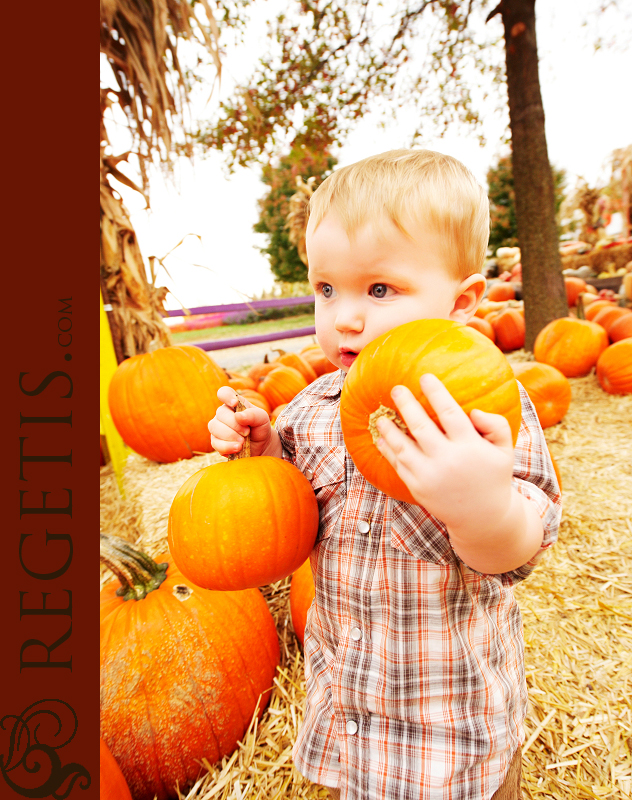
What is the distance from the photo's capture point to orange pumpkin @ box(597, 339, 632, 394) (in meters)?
3.94

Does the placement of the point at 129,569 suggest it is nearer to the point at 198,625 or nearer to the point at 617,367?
the point at 198,625

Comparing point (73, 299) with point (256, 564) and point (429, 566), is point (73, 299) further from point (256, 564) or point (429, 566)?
point (429, 566)

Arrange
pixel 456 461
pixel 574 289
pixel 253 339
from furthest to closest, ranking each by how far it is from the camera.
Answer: pixel 574 289 → pixel 253 339 → pixel 456 461

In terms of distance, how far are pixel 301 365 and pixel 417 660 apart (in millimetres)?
3770

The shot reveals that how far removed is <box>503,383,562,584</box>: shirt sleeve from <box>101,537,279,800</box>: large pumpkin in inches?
40.6

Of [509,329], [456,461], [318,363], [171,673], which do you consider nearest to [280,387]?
[318,363]

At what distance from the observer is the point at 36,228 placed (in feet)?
2.93

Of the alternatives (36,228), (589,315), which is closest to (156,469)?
(36,228)

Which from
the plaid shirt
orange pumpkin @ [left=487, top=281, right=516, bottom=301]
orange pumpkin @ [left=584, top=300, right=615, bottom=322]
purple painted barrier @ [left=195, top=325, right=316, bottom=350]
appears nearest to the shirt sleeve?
the plaid shirt

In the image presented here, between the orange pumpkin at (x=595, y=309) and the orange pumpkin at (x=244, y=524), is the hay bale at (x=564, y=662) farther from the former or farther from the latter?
the orange pumpkin at (x=595, y=309)

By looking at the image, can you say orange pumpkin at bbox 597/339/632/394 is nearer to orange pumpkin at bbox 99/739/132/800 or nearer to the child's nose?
the child's nose

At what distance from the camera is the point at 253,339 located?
6926 mm

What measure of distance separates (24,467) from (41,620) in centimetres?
30

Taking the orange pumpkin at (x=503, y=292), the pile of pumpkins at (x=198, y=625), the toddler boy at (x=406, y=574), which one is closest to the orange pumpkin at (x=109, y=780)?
the pile of pumpkins at (x=198, y=625)
